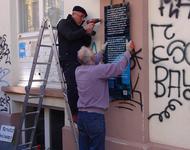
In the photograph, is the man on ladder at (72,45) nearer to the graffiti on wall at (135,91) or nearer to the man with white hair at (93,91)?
the man with white hair at (93,91)

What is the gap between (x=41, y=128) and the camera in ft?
24.0

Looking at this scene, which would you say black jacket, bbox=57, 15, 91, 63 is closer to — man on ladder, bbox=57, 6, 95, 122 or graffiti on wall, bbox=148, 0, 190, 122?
man on ladder, bbox=57, 6, 95, 122

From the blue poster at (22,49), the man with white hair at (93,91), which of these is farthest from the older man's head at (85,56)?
the blue poster at (22,49)

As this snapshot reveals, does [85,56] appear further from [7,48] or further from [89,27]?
[7,48]

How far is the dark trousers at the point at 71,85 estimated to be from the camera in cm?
544

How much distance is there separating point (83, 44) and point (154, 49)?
1.06m

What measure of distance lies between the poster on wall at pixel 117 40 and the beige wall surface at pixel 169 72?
31 centimetres

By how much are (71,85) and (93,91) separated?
0.70 meters

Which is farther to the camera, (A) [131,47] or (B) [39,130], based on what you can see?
(B) [39,130]

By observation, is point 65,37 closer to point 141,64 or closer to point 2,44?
point 141,64

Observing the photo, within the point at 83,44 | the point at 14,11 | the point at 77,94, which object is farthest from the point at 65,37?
the point at 14,11

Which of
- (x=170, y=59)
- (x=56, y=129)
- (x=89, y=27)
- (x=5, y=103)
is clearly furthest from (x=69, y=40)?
(x=5, y=103)

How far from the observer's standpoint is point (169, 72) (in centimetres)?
479

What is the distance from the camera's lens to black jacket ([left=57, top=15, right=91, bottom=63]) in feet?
17.6
